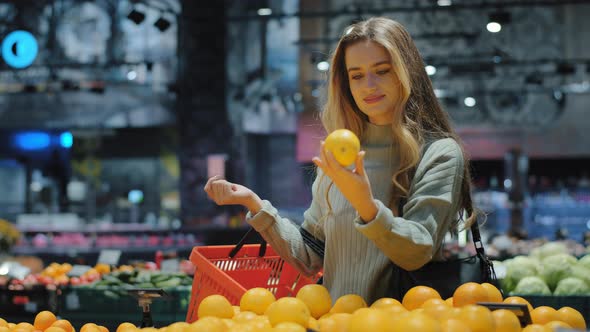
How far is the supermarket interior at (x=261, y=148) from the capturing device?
2.13 meters

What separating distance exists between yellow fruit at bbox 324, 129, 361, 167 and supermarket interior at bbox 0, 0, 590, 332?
29 cm

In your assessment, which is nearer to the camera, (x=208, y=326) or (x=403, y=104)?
(x=208, y=326)

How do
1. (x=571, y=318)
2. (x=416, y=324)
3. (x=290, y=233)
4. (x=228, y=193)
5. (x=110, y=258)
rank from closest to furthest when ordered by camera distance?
(x=416, y=324), (x=571, y=318), (x=228, y=193), (x=290, y=233), (x=110, y=258)

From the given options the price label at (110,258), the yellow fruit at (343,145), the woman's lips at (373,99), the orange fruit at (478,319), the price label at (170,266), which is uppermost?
the woman's lips at (373,99)

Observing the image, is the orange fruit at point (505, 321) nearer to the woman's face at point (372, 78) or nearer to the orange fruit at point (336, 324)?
the orange fruit at point (336, 324)

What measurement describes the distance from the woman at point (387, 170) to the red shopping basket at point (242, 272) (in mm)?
210

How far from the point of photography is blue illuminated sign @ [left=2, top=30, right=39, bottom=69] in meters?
9.68

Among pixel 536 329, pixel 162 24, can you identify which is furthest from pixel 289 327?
pixel 162 24

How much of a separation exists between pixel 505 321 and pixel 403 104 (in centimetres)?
71

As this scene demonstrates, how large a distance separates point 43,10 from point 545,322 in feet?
46.3

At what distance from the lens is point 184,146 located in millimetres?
12547

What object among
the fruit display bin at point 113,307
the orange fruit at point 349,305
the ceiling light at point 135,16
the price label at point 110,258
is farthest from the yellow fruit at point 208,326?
the ceiling light at point 135,16

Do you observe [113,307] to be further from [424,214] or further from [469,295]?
[469,295]

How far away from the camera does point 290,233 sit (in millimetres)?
2369
